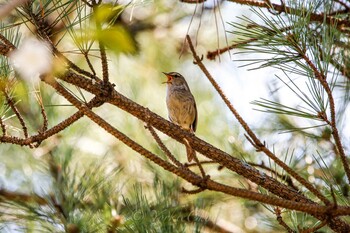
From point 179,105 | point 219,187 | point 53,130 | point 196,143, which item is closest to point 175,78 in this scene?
point 179,105

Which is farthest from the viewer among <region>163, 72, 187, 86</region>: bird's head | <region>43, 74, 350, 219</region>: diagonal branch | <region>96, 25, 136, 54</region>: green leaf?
<region>163, 72, 187, 86</region>: bird's head

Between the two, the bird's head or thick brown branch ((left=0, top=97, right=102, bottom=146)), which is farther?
the bird's head

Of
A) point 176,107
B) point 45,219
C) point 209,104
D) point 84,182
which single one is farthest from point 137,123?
point 45,219

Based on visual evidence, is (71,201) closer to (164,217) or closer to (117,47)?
(164,217)

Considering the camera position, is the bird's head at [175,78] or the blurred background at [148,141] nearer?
the blurred background at [148,141]

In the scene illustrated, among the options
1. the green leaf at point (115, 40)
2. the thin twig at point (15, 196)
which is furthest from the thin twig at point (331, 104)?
the thin twig at point (15, 196)

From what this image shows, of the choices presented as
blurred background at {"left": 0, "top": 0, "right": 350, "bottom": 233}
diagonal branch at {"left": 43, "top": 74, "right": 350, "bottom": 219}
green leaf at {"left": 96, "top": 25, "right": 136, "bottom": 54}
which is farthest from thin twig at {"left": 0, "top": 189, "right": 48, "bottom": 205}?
green leaf at {"left": 96, "top": 25, "right": 136, "bottom": 54}

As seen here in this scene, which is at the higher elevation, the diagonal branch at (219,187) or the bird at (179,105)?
the bird at (179,105)

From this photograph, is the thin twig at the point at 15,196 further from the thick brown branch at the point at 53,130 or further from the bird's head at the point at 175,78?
the bird's head at the point at 175,78

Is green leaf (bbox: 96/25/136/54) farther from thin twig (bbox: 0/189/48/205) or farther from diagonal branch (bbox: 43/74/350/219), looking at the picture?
thin twig (bbox: 0/189/48/205)

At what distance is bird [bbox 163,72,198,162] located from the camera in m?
3.63

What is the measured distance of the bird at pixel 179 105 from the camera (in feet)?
11.9

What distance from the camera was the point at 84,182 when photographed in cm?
218

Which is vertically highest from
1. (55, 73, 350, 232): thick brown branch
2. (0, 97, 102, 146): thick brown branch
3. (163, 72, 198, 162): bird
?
(163, 72, 198, 162): bird
